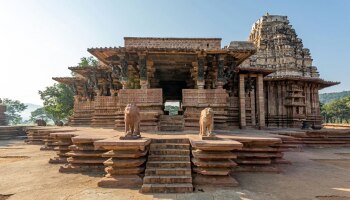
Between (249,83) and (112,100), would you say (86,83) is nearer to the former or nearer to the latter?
(112,100)

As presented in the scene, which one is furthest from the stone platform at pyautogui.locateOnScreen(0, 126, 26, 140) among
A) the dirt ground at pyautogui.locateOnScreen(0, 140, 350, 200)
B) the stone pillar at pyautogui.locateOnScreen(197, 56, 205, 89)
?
the stone pillar at pyautogui.locateOnScreen(197, 56, 205, 89)

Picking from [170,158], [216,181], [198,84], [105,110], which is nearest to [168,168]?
[170,158]

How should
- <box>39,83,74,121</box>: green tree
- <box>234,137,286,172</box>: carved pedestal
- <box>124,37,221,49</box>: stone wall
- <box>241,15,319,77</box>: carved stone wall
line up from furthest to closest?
<box>39,83,74,121</box>: green tree
<box>241,15,319,77</box>: carved stone wall
<box>124,37,221,49</box>: stone wall
<box>234,137,286,172</box>: carved pedestal

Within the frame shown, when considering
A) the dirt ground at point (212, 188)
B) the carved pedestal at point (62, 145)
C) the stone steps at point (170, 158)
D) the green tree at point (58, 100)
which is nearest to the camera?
the dirt ground at point (212, 188)

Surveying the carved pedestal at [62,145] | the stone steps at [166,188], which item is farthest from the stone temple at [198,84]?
the stone steps at [166,188]

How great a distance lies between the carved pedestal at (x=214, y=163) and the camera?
17.5ft

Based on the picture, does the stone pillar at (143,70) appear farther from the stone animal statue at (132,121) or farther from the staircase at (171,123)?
the stone animal statue at (132,121)

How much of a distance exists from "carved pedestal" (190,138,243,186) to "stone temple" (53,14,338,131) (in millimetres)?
5063

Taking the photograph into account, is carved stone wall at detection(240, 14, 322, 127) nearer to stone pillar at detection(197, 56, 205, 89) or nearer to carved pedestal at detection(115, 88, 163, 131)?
stone pillar at detection(197, 56, 205, 89)

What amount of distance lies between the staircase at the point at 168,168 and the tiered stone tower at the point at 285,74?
A: 42.7ft

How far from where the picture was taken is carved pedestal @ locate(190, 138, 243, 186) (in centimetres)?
535

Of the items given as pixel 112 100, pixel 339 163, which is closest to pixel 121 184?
pixel 339 163

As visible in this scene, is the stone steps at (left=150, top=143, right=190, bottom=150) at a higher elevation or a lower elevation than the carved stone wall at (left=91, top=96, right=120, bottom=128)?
lower

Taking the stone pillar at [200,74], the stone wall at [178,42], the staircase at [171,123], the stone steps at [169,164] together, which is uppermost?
the stone wall at [178,42]
